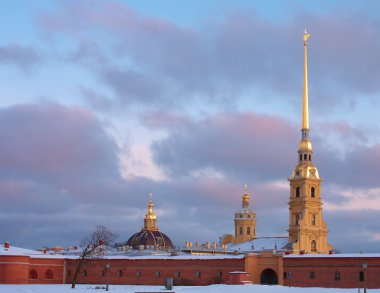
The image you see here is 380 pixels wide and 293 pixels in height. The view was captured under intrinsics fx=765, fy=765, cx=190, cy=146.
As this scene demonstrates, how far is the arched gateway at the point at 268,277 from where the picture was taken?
3276 inches

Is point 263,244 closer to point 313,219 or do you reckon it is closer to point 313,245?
point 313,245

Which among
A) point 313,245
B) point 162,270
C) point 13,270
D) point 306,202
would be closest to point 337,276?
point 162,270

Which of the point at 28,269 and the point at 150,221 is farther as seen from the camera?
the point at 150,221

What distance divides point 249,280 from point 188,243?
59149mm

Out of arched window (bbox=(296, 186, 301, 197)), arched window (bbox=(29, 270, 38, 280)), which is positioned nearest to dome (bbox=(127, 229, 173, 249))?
arched window (bbox=(296, 186, 301, 197))

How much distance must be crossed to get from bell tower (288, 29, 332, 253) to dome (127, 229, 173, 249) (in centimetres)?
2428

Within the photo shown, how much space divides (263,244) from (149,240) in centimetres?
2121

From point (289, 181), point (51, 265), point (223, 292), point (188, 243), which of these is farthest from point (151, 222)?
point (223, 292)

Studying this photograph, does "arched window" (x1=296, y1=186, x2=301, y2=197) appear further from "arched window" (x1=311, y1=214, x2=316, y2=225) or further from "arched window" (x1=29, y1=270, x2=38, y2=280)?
"arched window" (x1=29, y1=270, x2=38, y2=280)

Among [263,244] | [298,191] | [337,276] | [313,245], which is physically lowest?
[337,276]

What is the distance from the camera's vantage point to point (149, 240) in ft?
441

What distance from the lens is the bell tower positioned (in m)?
123

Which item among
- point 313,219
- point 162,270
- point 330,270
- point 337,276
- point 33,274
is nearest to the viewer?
point 337,276

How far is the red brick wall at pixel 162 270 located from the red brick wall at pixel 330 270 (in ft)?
21.4
